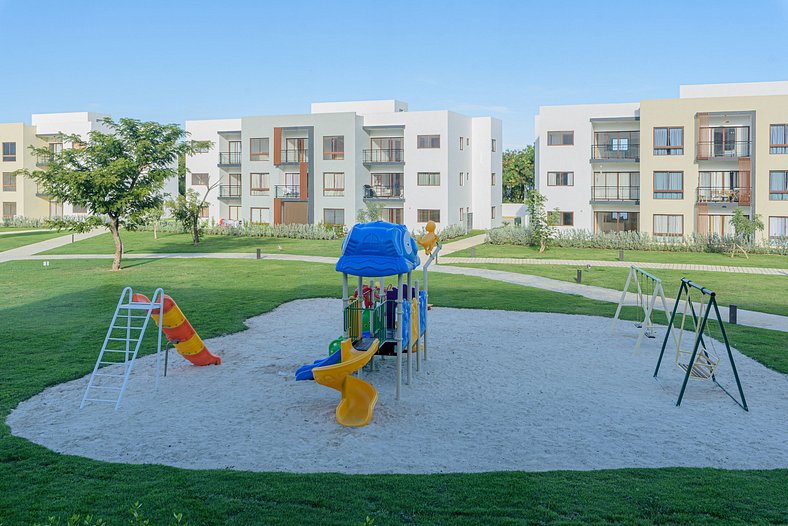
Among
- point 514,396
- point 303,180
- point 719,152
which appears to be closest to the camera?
point 514,396

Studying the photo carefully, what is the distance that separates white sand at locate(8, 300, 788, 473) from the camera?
9648 mm

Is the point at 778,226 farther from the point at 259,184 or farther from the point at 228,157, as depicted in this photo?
the point at 228,157

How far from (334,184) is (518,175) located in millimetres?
37610

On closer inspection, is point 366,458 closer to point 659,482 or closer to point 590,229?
point 659,482

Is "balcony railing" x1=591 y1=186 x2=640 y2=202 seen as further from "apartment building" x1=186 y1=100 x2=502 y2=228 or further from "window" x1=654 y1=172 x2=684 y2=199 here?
"apartment building" x1=186 y1=100 x2=502 y2=228

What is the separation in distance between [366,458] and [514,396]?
3950 mm

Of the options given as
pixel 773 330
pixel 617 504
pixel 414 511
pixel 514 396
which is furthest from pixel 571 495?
pixel 773 330

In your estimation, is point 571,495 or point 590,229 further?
point 590,229

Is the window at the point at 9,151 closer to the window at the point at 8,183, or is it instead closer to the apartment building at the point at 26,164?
the apartment building at the point at 26,164

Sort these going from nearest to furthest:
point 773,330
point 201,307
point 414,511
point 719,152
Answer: point 414,511 < point 773,330 < point 201,307 < point 719,152

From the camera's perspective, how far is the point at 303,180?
55219 millimetres

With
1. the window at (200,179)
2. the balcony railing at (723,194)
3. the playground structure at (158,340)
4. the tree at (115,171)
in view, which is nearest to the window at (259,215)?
the window at (200,179)

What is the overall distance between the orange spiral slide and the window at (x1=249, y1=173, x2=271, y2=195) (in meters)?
43.1

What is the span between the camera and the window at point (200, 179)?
61.1 m
